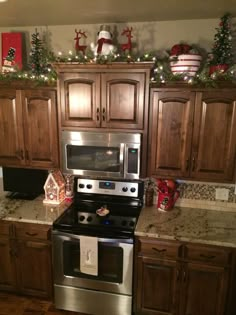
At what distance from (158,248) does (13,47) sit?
7.49 ft

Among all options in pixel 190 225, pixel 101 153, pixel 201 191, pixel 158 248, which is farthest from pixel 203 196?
pixel 101 153

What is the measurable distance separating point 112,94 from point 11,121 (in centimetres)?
101

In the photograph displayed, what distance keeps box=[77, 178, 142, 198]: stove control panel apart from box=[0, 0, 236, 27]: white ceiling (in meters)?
1.49

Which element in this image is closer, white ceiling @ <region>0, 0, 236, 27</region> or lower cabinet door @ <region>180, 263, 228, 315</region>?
white ceiling @ <region>0, 0, 236, 27</region>

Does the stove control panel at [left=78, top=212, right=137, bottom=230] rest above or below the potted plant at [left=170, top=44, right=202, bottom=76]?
below

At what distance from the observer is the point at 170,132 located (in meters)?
2.19

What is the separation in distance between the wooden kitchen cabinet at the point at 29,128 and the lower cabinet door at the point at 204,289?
1512 millimetres

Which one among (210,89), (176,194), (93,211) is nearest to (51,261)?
(93,211)

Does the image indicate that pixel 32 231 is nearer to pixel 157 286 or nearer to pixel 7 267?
pixel 7 267

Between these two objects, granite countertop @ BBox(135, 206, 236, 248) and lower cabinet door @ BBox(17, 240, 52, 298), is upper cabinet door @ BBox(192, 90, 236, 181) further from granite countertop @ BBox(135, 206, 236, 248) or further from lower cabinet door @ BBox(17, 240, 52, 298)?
lower cabinet door @ BBox(17, 240, 52, 298)

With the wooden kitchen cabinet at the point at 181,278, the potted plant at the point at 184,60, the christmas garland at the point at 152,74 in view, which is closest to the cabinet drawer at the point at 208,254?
the wooden kitchen cabinet at the point at 181,278

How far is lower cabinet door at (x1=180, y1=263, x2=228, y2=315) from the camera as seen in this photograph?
79.3 inches

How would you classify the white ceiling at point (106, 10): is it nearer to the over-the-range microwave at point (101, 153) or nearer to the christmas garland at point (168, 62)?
the christmas garland at point (168, 62)

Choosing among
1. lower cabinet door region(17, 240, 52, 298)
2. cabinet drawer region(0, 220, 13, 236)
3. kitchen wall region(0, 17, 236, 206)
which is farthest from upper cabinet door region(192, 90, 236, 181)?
cabinet drawer region(0, 220, 13, 236)
